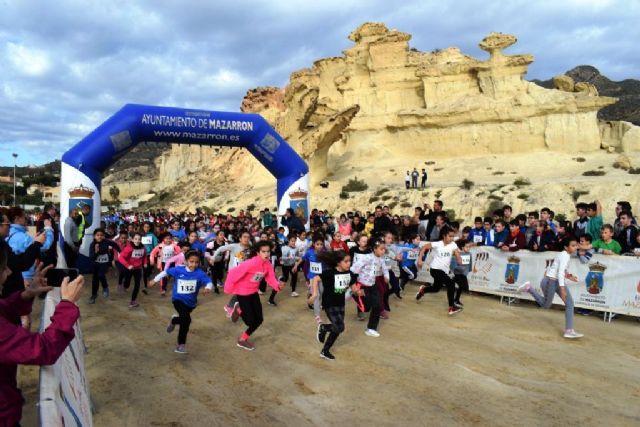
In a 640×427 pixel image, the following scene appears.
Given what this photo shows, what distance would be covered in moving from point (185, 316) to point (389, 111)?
37920 millimetres

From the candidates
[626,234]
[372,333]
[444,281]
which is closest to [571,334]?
[444,281]

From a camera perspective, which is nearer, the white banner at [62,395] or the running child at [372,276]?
the white banner at [62,395]

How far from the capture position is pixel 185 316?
6.50 meters

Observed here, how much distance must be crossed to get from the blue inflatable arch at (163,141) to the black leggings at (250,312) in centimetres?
772

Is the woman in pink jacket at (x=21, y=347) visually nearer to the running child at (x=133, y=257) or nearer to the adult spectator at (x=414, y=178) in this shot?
→ the running child at (x=133, y=257)

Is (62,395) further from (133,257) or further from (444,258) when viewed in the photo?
(133,257)

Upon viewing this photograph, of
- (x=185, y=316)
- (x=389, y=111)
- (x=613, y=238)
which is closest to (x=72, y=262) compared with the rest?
(x=185, y=316)

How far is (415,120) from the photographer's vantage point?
39656mm

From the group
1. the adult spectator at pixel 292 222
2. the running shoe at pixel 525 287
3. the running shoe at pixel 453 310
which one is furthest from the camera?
the adult spectator at pixel 292 222

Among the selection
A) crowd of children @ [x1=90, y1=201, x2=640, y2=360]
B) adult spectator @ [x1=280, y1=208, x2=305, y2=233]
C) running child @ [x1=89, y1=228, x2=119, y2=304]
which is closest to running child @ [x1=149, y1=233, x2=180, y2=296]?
crowd of children @ [x1=90, y1=201, x2=640, y2=360]

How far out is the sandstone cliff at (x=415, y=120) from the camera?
3469 centimetres

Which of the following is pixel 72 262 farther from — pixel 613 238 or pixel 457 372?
pixel 613 238

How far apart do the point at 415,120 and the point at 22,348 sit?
129ft

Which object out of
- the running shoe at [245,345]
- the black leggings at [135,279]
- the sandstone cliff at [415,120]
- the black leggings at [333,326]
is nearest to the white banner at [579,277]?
the black leggings at [333,326]
